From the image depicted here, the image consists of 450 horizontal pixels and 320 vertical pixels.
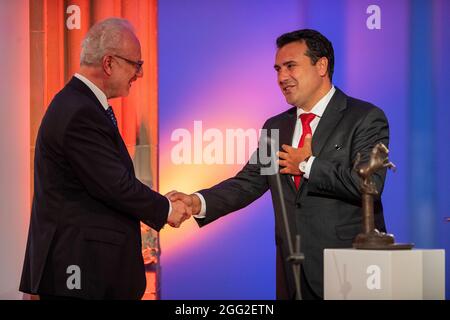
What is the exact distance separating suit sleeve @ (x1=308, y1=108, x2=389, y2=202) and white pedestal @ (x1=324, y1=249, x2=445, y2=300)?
2.01 feet

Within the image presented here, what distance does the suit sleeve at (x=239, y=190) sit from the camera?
4.18 meters

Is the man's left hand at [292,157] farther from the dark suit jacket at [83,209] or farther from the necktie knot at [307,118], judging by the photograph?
the dark suit jacket at [83,209]

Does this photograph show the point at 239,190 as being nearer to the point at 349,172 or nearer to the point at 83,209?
the point at 349,172

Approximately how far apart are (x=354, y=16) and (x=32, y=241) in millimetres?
2607

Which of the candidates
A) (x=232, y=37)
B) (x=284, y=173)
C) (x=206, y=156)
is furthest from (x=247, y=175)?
(x=232, y=37)

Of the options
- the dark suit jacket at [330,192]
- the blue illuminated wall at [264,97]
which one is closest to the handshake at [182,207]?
the dark suit jacket at [330,192]

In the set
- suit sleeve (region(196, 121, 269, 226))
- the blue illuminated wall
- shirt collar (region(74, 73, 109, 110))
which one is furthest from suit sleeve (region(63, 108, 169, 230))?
the blue illuminated wall

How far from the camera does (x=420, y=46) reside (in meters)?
5.09

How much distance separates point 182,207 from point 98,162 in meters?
0.70

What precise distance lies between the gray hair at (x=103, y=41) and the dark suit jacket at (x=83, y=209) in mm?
177

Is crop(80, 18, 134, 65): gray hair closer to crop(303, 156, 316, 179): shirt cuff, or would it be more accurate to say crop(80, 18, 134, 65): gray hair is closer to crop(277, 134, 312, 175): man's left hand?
crop(277, 134, 312, 175): man's left hand

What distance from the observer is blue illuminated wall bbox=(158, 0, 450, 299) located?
200 inches

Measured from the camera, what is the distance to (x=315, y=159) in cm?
367

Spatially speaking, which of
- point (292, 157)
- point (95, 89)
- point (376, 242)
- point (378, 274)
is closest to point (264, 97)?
point (292, 157)
